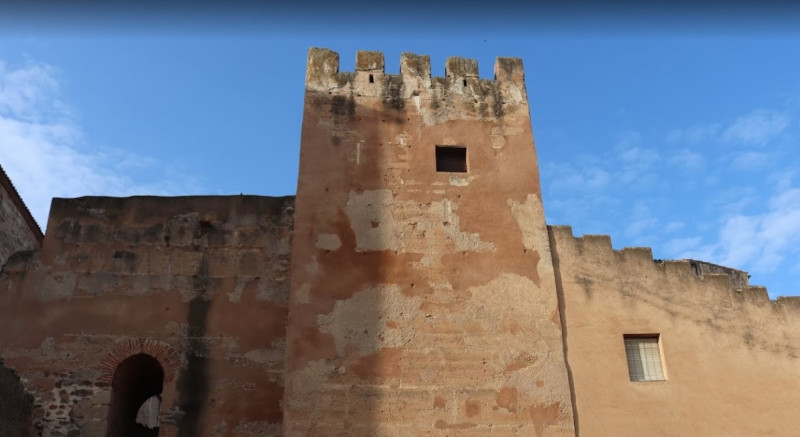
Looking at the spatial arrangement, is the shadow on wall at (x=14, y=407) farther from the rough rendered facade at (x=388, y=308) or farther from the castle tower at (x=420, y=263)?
the castle tower at (x=420, y=263)

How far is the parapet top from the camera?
1203cm

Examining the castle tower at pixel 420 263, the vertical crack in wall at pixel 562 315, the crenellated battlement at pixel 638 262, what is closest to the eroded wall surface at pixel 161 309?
the castle tower at pixel 420 263

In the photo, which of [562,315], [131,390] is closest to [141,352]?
[131,390]

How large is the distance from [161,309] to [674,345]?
8.41 meters

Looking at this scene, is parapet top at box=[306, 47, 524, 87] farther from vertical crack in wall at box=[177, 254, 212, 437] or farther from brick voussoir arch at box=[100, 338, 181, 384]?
brick voussoir arch at box=[100, 338, 181, 384]

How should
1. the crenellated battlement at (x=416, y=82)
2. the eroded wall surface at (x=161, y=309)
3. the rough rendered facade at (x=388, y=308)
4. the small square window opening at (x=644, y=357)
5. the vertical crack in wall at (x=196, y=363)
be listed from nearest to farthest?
the rough rendered facade at (x=388, y=308) < the small square window opening at (x=644, y=357) < the vertical crack in wall at (x=196, y=363) < the eroded wall surface at (x=161, y=309) < the crenellated battlement at (x=416, y=82)

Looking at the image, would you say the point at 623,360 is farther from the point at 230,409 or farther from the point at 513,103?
the point at 230,409

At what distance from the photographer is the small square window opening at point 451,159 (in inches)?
459

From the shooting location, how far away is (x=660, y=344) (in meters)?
10.8

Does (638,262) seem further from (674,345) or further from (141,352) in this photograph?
(141,352)

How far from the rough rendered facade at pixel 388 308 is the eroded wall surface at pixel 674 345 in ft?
0.10

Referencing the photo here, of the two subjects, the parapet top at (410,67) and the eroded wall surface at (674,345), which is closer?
the eroded wall surface at (674,345)

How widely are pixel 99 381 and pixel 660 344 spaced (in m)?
9.02

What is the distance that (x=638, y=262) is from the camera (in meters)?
11.2
